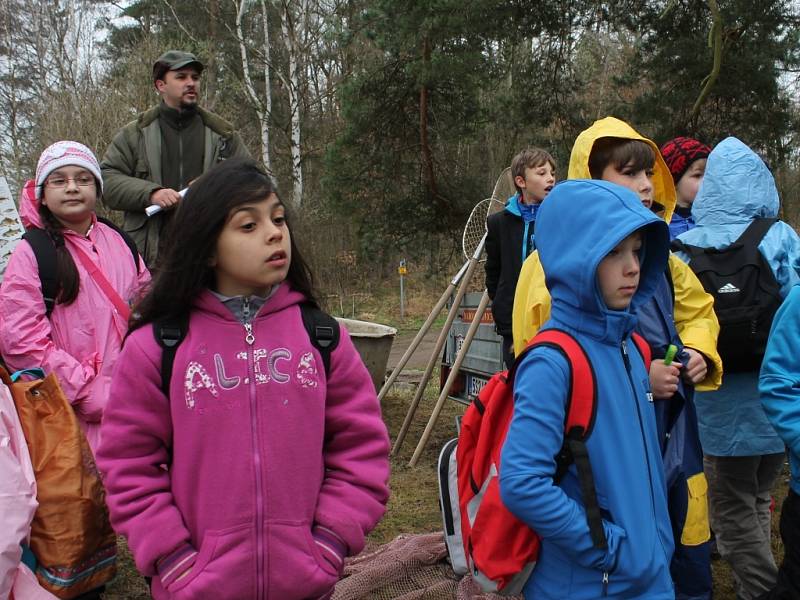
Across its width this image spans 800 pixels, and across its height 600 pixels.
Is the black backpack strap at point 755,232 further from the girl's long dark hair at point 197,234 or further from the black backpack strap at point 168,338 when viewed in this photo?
the black backpack strap at point 168,338

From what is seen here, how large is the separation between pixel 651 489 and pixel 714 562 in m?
2.12

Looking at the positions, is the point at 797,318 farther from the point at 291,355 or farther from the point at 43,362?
the point at 43,362

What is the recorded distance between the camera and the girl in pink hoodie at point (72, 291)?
2.83m

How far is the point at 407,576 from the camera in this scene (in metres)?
3.47

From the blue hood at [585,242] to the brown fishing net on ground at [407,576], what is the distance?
156 cm

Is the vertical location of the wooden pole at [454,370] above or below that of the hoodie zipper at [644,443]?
below

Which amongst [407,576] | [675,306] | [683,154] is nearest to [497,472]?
[675,306]

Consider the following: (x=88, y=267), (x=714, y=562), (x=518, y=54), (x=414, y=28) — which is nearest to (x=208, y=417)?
(x=88, y=267)

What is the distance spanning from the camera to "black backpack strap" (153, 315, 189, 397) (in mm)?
1924

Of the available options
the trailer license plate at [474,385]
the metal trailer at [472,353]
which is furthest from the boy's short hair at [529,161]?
the trailer license plate at [474,385]

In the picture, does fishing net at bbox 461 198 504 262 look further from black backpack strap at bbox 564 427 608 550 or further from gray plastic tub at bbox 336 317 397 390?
black backpack strap at bbox 564 427 608 550

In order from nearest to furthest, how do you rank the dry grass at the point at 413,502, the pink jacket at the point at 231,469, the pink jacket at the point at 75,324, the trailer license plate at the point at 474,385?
the pink jacket at the point at 231,469, the pink jacket at the point at 75,324, the dry grass at the point at 413,502, the trailer license plate at the point at 474,385

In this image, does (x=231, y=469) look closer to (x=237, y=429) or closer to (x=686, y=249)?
(x=237, y=429)

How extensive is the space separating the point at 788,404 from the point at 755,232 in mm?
1086
